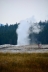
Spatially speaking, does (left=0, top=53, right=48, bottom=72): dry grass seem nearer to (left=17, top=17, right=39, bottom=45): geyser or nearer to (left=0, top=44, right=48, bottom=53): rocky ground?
(left=0, top=44, right=48, bottom=53): rocky ground

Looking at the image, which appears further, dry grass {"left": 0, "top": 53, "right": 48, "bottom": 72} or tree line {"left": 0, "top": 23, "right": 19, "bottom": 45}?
tree line {"left": 0, "top": 23, "right": 19, "bottom": 45}

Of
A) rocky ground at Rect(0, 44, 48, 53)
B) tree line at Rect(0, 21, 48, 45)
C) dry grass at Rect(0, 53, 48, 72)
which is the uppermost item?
tree line at Rect(0, 21, 48, 45)

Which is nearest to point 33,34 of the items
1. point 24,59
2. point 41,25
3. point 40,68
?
point 41,25

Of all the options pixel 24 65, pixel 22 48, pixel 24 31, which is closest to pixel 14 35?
pixel 24 31

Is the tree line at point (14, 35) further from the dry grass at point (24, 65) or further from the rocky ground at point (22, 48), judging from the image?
the dry grass at point (24, 65)

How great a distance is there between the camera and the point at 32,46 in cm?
599

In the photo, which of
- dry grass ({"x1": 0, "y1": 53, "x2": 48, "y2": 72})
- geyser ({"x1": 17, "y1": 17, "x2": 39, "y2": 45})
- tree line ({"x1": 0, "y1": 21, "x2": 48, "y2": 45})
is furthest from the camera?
geyser ({"x1": 17, "y1": 17, "x2": 39, "y2": 45})

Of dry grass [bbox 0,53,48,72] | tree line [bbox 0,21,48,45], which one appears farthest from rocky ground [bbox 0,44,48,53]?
dry grass [bbox 0,53,48,72]

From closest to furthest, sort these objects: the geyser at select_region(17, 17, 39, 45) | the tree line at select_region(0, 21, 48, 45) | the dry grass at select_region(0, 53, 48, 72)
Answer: the dry grass at select_region(0, 53, 48, 72) → the tree line at select_region(0, 21, 48, 45) → the geyser at select_region(17, 17, 39, 45)

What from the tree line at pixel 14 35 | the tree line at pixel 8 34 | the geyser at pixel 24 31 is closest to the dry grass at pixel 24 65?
the tree line at pixel 14 35

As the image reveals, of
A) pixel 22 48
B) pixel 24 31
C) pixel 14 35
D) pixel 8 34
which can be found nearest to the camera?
pixel 22 48

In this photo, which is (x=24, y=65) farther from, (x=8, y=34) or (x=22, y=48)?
(x=8, y=34)

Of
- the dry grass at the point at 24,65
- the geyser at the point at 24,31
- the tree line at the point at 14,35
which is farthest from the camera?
the geyser at the point at 24,31

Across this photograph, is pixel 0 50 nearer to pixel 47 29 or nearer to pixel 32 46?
pixel 32 46
